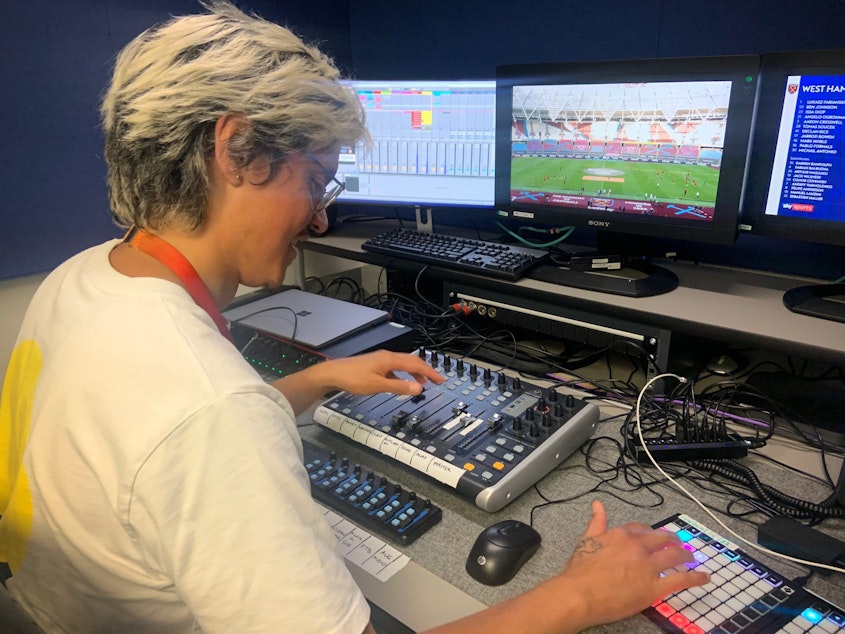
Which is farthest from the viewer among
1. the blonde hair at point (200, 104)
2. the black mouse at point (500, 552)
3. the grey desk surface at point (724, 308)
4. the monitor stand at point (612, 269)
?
the monitor stand at point (612, 269)

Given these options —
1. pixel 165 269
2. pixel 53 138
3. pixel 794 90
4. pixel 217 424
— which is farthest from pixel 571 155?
pixel 53 138

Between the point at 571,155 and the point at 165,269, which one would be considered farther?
the point at 571,155

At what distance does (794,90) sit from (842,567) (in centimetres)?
78

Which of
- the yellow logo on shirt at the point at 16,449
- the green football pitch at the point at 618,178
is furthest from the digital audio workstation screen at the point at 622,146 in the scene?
the yellow logo on shirt at the point at 16,449

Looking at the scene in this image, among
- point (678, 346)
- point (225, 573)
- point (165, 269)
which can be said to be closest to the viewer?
point (225, 573)

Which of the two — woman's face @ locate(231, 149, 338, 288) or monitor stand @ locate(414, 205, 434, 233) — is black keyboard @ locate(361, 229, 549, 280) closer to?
monitor stand @ locate(414, 205, 434, 233)

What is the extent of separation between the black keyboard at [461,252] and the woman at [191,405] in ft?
2.05

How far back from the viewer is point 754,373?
1270 mm

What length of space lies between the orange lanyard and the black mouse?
1.35ft

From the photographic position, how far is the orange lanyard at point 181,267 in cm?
69

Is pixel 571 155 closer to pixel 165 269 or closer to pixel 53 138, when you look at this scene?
pixel 165 269

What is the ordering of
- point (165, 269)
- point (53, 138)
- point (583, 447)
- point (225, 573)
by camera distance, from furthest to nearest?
point (53, 138), point (583, 447), point (165, 269), point (225, 573)

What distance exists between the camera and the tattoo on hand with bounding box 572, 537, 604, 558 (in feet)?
2.36

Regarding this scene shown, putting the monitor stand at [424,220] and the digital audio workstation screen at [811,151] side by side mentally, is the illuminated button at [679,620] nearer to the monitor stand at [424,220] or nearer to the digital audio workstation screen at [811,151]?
the digital audio workstation screen at [811,151]
